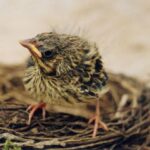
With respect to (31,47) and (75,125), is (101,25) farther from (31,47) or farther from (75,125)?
(31,47)

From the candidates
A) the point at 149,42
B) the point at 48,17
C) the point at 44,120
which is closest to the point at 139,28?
the point at 149,42

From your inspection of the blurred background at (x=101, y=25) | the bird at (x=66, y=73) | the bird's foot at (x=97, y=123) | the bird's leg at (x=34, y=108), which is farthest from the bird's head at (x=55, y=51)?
the blurred background at (x=101, y=25)

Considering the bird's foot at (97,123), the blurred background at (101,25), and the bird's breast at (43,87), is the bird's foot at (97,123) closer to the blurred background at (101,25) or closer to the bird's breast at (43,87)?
the bird's breast at (43,87)

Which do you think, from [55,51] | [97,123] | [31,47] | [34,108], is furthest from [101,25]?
[31,47]

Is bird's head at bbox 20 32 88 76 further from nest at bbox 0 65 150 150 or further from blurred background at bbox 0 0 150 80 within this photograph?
blurred background at bbox 0 0 150 80

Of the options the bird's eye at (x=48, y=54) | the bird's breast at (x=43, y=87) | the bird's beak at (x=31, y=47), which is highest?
the bird's beak at (x=31, y=47)

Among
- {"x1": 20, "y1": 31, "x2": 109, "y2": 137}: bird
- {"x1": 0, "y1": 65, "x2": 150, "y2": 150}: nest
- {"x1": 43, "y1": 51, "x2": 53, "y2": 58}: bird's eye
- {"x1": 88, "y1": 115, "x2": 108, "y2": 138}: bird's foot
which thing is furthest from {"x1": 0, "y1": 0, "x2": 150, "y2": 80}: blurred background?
{"x1": 43, "y1": 51, "x2": 53, "y2": 58}: bird's eye
